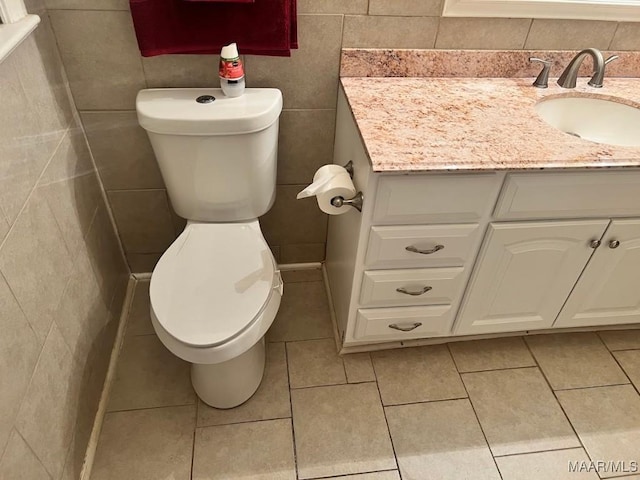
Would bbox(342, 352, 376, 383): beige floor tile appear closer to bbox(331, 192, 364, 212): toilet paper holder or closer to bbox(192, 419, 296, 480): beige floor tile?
bbox(192, 419, 296, 480): beige floor tile

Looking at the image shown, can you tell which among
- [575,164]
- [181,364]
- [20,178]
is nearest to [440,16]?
[575,164]

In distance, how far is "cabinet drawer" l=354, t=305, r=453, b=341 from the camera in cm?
142

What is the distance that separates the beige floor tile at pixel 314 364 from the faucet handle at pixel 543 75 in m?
1.10

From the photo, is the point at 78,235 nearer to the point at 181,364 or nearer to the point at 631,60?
the point at 181,364

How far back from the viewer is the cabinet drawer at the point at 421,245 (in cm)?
120

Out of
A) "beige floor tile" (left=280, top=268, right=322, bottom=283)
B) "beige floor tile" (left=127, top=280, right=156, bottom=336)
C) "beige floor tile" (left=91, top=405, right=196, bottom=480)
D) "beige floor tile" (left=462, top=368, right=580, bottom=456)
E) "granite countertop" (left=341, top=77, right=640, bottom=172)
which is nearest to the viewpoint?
"granite countertop" (left=341, top=77, right=640, bottom=172)

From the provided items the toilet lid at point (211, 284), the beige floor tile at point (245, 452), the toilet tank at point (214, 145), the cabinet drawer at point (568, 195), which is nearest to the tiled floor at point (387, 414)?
the beige floor tile at point (245, 452)

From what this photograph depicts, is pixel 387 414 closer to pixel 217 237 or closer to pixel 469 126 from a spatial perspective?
pixel 217 237

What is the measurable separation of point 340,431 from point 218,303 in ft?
1.90

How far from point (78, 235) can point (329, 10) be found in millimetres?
989

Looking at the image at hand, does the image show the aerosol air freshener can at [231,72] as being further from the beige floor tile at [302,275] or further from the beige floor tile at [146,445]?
the beige floor tile at [146,445]

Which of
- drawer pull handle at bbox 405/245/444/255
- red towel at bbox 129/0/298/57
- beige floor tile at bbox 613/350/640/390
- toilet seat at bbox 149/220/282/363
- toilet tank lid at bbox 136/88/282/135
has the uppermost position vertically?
red towel at bbox 129/0/298/57

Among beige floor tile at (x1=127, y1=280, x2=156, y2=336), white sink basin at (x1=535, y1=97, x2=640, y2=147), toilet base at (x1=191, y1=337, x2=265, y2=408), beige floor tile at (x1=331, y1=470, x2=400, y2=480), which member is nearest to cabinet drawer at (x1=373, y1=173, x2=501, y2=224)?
white sink basin at (x1=535, y1=97, x2=640, y2=147)

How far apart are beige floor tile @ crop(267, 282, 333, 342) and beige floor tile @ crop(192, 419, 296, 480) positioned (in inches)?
13.3
